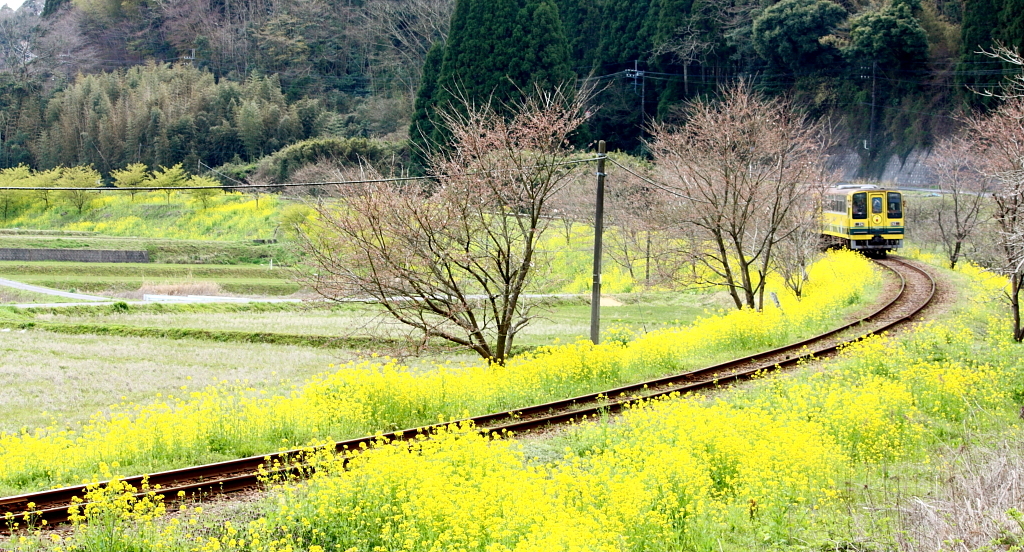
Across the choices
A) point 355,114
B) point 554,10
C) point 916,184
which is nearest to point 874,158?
point 916,184

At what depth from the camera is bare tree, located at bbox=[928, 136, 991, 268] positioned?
35094 mm

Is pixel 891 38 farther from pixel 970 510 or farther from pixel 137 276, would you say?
pixel 970 510

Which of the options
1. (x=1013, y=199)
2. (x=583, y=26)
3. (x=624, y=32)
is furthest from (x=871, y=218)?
(x=583, y=26)

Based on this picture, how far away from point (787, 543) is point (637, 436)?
3.19 m

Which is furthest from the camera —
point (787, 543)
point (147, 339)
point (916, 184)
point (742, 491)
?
point (916, 184)

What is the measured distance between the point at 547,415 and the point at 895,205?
26.7 metres

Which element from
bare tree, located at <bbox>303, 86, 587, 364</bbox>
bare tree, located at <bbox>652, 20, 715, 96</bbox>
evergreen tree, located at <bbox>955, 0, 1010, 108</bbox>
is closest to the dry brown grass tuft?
bare tree, located at <bbox>303, 86, 587, 364</bbox>

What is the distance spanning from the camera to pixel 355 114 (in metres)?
70.8

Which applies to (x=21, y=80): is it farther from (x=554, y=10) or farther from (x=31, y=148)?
(x=554, y=10)

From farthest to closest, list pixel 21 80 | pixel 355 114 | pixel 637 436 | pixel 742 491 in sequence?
pixel 21 80 < pixel 355 114 < pixel 637 436 < pixel 742 491

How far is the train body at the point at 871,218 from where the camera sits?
113 ft

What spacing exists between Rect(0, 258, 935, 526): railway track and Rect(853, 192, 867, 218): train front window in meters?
10.4

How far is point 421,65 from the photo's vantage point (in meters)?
73.3

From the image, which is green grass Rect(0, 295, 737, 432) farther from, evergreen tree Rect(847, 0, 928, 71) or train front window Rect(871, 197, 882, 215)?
evergreen tree Rect(847, 0, 928, 71)
